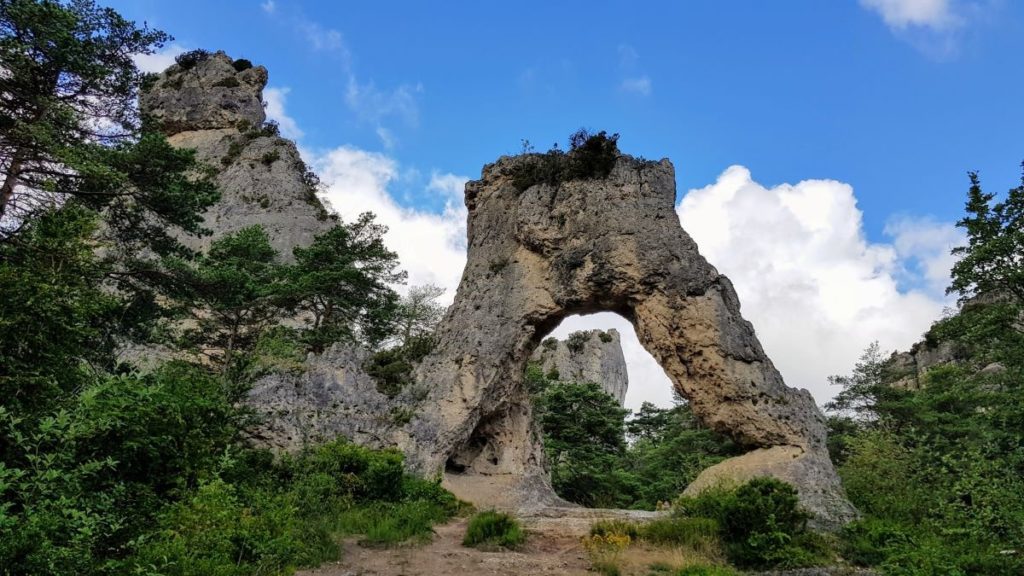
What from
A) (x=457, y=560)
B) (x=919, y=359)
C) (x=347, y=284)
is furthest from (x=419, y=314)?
(x=919, y=359)

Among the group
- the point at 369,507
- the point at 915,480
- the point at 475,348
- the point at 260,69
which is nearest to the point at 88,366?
the point at 369,507

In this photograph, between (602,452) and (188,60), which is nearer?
(602,452)

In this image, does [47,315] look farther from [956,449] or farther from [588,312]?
[956,449]

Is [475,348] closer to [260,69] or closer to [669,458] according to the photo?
[669,458]

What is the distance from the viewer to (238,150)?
1468 inches

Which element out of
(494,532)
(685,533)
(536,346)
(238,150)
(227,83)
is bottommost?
(494,532)

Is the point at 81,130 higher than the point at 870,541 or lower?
higher

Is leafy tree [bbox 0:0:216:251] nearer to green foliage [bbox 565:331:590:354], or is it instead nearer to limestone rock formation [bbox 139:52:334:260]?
limestone rock formation [bbox 139:52:334:260]

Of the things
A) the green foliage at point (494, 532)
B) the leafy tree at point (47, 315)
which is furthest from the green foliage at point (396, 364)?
the leafy tree at point (47, 315)

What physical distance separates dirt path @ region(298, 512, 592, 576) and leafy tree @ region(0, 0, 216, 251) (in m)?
7.78

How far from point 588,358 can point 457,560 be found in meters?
44.6

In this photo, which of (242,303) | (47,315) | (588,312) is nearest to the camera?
(47,315)

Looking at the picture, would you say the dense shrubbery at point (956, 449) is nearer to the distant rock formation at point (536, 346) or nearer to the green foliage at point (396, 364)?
the distant rock formation at point (536, 346)

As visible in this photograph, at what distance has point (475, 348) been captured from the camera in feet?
59.2
